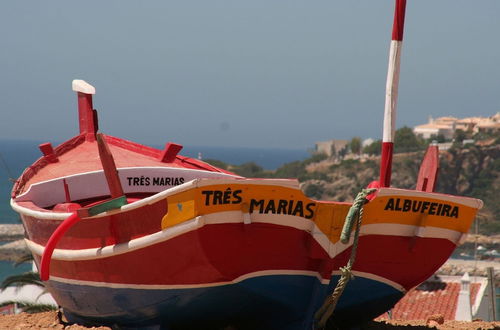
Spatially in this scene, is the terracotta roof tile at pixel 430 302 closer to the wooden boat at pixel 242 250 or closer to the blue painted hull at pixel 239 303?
the blue painted hull at pixel 239 303

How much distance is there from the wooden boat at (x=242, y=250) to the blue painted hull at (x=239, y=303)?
0.04ft

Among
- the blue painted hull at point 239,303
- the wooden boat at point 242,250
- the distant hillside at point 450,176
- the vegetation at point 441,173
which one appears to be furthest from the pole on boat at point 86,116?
the distant hillside at point 450,176

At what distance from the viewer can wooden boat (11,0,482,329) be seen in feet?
28.3

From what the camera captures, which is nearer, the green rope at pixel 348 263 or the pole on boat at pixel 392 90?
the green rope at pixel 348 263

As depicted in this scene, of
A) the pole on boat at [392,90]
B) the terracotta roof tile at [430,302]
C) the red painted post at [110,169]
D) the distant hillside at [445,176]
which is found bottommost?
the distant hillside at [445,176]

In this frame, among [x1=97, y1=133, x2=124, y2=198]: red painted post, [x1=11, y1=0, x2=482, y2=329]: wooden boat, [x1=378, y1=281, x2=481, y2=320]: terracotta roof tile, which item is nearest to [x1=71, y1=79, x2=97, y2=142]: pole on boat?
[x1=11, y1=0, x2=482, y2=329]: wooden boat

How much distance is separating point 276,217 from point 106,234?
175 centimetres

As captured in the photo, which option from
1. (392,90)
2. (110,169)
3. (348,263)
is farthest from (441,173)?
(110,169)

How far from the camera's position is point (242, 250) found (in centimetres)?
877

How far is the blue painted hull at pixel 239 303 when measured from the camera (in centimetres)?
906

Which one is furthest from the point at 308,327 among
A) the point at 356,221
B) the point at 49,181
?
the point at 49,181

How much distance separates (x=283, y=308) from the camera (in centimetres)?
937

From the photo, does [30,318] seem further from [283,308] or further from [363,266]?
[363,266]

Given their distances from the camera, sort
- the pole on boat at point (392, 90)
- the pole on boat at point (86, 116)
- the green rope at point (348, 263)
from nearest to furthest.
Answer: the green rope at point (348, 263) → the pole on boat at point (392, 90) → the pole on boat at point (86, 116)
